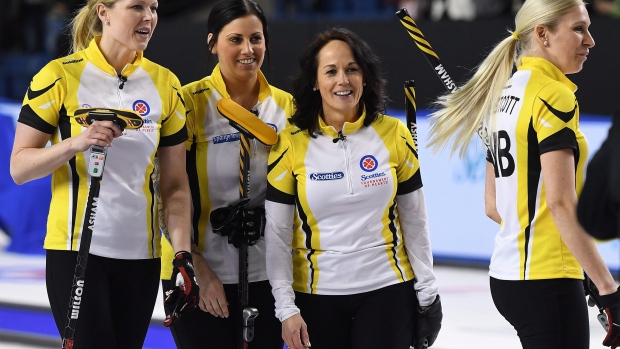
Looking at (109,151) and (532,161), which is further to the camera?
(109,151)

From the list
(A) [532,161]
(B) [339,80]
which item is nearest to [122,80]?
(B) [339,80]

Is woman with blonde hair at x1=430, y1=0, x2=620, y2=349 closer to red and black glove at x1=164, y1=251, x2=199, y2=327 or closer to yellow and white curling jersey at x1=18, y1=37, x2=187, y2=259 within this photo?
red and black glove at x1=164, y1=251, x2=199, y2=327

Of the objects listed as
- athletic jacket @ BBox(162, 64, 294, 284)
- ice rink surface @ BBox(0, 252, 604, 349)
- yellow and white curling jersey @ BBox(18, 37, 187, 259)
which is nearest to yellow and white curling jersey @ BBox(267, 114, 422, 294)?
athletic jacket @ BBox(162, 64, 294, 284)

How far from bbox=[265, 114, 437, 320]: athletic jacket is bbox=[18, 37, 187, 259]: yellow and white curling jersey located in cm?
39

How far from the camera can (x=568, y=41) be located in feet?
10.0

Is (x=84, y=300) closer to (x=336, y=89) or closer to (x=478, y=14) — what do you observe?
(x=336, y=89)

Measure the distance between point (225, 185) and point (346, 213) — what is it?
0.48m

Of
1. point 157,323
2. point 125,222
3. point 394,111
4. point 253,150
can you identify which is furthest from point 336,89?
point 394,111

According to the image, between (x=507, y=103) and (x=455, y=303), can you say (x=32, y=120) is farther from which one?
(x=455, y=303)

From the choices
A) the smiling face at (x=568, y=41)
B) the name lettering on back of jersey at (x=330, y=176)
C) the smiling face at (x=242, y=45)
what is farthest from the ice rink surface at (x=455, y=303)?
the smiling face at (x=568, y=41)

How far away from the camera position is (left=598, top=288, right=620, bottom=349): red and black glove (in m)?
2.85

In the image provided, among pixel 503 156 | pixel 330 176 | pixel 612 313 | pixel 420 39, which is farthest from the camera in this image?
pixel 420 39

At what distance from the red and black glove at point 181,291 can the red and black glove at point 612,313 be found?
122 cm

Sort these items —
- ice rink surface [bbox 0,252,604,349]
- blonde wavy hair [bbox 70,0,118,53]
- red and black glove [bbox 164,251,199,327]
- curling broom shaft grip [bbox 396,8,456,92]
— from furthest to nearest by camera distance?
ice rink surface [bbox 0,252,604,349]
curling broom shaft grip [bbox 396,8,456,92]
blonde wavy hair [bbox 70,0,118,53]
red and black glove [bbox 164,251,199,327]
